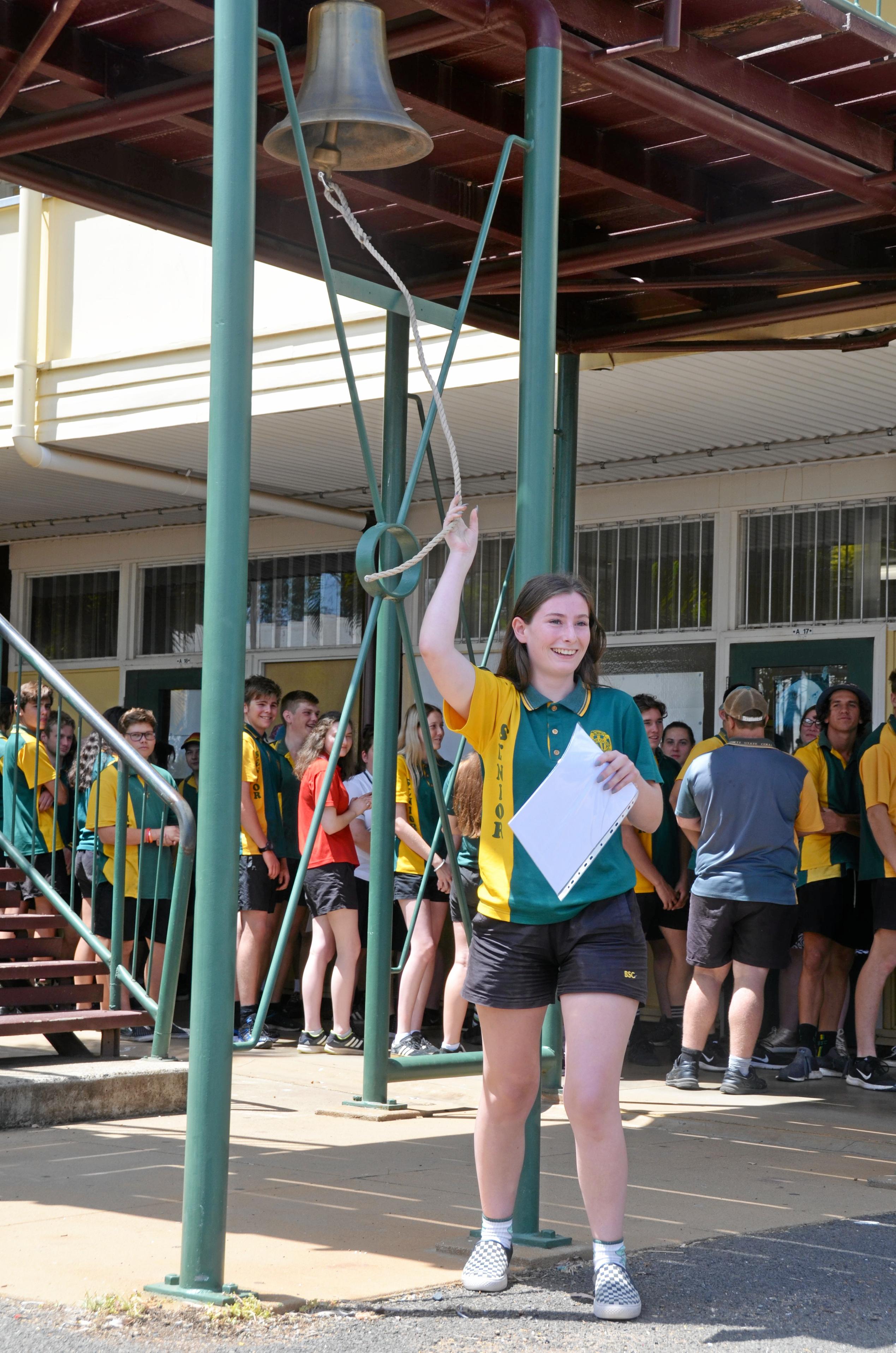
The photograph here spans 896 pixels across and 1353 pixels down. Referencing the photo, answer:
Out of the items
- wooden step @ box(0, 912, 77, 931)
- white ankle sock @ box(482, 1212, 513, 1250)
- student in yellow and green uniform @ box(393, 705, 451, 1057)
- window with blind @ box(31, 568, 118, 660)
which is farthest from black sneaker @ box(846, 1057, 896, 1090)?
window with blind @ box(31, 568, 118, 660)

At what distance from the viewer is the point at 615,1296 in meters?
3.97

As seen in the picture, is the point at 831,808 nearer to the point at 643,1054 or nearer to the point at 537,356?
the point at 643,1054

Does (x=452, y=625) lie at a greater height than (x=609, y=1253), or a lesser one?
greater

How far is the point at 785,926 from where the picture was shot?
26.8 feet

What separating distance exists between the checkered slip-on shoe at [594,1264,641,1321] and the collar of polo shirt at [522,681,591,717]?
1.36 m

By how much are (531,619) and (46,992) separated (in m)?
4.36

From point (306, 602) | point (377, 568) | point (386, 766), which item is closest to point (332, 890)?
point (386, 766)

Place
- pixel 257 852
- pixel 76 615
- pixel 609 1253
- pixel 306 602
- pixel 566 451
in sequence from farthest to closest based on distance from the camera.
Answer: pixel 76 615
pixel 306 602
pixel 257 852
pixel 566 451
pixel 609 1253

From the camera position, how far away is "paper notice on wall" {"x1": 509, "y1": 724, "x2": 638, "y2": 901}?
160 inches

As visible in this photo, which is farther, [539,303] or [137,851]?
[137,851]

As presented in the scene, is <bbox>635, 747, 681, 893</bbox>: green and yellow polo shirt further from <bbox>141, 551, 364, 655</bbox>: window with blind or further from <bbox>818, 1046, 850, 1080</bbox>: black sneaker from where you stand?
<bbox>141, 551, 364, 655</bbox>: window with blind

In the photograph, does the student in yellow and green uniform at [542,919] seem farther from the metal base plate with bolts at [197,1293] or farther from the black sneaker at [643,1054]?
the black sneaker at [643,1054]

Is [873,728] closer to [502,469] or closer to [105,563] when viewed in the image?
[502,469]

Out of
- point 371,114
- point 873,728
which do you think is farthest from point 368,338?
point 371,114
